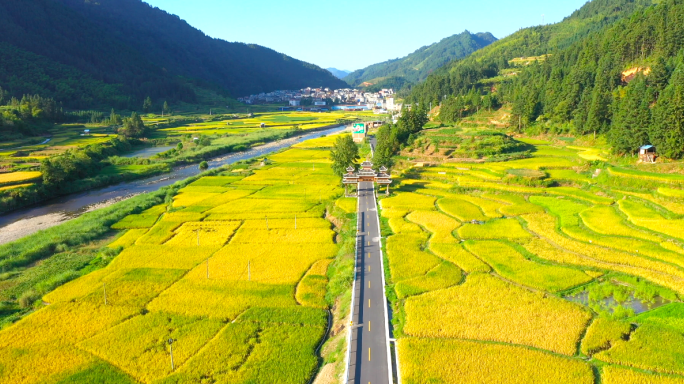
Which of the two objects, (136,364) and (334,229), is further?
(334,229)

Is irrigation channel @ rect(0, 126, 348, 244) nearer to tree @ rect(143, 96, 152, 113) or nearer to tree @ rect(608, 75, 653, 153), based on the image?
tree @ rect(608, 75, 653, 153)

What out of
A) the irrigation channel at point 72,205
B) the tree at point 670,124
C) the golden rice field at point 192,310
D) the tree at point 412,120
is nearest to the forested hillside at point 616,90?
the tree at point 670,124

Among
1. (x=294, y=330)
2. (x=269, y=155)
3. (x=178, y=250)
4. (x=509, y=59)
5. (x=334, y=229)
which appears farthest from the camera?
(x=509, y=59)

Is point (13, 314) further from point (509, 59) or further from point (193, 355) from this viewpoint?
point (509, 59)

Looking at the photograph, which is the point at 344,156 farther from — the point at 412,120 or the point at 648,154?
the point at 648,154

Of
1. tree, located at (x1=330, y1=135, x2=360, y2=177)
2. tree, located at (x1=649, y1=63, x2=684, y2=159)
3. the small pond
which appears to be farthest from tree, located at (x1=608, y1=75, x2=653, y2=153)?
tree, located at (x1=330, y1=135, x2=360, y2=177)

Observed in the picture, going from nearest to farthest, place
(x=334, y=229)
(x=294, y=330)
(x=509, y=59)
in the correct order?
(x=294, y=330) < (x=334, y=229) < (x=509, y=59)

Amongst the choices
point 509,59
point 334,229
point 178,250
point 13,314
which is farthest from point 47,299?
point 509,59
